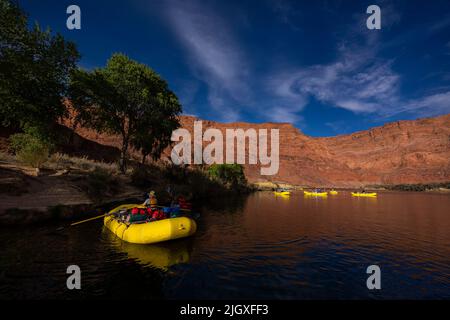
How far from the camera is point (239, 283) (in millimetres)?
7895

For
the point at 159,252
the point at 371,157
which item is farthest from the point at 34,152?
the point at 371,157

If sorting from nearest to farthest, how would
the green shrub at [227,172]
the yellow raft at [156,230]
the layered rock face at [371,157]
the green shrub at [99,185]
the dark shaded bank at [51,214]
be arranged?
the yellow raft at [156,230]
the dark shaded bank at [51,214]
the green shrub at [99,185]
the green shrub at [227,172]
the layered rock face at [371,157]

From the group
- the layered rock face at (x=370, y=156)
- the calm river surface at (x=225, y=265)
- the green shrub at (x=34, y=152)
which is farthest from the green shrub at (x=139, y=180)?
the layered rock face at (x=370, y=156)

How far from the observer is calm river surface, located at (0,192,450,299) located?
7.26m

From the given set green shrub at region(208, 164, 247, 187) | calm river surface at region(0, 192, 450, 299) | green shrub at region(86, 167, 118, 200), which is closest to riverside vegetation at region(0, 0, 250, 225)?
green shrub at region(86, 167, 118, 200)

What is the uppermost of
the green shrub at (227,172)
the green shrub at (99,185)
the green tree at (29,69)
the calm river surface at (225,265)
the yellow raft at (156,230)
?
the green tree at (29,69)

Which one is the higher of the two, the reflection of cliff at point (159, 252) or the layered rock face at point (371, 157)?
the layered rock face at point (371, 157)

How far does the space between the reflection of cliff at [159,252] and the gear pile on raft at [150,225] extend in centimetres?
33

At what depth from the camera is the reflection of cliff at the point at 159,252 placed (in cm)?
966

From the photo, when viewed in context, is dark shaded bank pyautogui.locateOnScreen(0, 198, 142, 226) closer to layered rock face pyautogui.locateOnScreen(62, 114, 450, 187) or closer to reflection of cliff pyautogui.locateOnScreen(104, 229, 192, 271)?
reflection of cliff pyautogui.locateOnScreen(104, 229, 192, 271)

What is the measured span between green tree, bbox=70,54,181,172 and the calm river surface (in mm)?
14148

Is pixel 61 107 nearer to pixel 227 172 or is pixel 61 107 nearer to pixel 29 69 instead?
pixel 29 69

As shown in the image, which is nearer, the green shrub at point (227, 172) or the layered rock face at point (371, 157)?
the green shrub at point (227, 172)

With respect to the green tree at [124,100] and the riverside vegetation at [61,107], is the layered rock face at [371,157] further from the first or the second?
the riverside vegetation at [61,107]
